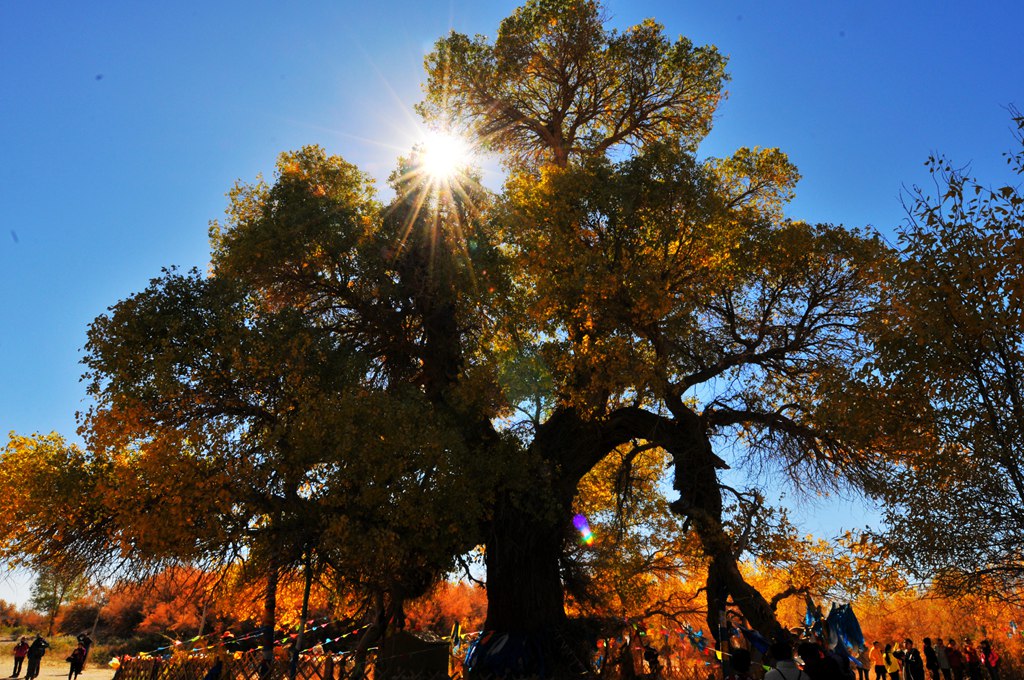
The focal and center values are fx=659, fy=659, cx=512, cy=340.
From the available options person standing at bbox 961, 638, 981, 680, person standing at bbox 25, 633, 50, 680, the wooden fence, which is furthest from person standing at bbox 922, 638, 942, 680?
person standing at bbox 25, 633, 50, 680

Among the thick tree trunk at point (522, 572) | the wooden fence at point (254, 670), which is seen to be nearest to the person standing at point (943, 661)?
the wooden fence at point (254, 670)

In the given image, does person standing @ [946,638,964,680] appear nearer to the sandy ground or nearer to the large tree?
the large tree

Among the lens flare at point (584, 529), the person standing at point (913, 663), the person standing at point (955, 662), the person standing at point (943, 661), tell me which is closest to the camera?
the person standing at point (913, 663)

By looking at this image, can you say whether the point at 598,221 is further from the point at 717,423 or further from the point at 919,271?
the point at 919,271

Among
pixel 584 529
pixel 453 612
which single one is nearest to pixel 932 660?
pixel 584 529

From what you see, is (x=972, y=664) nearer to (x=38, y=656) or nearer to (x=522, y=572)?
(x=522, y=572)

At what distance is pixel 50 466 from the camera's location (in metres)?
14.1

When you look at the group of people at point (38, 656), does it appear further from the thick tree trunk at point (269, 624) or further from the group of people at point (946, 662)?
the group of people at point (946, 662)

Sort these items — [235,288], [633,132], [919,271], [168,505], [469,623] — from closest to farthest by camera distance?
[919,271]
[168,505]
[235,288]
[633,132]
[469,623]

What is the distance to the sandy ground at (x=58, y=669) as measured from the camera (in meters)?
27.4

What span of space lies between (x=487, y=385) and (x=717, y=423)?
20.6 ft

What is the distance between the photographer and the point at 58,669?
30750 mm

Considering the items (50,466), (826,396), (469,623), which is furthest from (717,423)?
(469,623)

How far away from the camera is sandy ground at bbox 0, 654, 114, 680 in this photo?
89.7 feet
